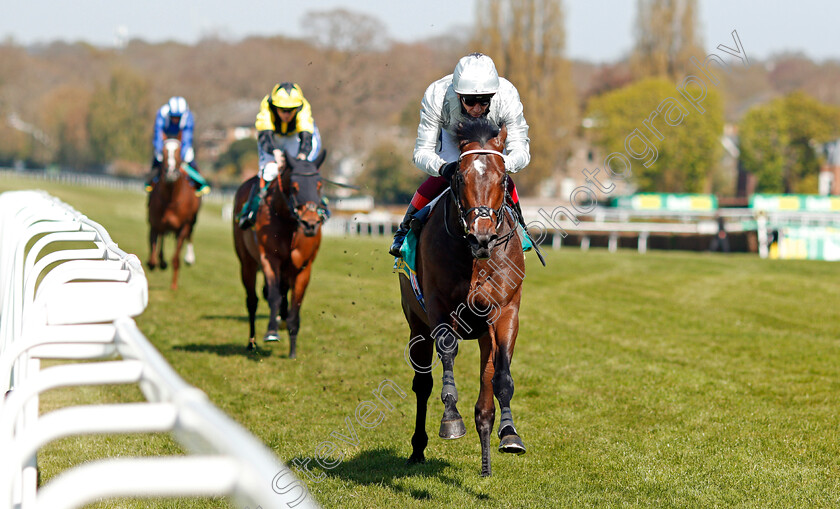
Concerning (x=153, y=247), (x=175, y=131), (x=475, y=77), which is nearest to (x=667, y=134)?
(x=153, y=247)

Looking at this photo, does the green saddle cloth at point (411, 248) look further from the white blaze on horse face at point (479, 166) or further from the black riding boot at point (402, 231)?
the white blaze on horse face at point (479, 166)

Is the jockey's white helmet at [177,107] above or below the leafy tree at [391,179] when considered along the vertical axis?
above

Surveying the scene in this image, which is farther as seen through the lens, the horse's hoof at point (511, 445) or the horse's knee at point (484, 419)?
the horse's knee at point (484, 419)

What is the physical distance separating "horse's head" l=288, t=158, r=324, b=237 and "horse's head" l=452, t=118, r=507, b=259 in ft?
12.3

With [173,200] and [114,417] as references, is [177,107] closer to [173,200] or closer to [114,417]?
[173,200]

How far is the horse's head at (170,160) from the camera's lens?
45.2 feet

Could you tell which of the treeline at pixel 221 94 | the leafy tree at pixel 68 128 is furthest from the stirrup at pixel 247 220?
the leafy tree at pixel 68 128

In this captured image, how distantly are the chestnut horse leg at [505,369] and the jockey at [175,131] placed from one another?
9889 mm

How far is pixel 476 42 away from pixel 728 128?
4998 cm

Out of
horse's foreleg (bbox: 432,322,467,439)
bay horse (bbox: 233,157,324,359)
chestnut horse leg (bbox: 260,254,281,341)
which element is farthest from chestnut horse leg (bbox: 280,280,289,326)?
horse's foreleg (bbox: 432,322,467,439)

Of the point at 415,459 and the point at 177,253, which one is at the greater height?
the point at 177,253

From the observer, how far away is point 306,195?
332 inches

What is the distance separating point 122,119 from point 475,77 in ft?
237

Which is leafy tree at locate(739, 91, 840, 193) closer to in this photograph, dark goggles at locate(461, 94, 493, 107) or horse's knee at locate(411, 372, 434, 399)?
horse's knee at locate(411, 372, 434, 399)
